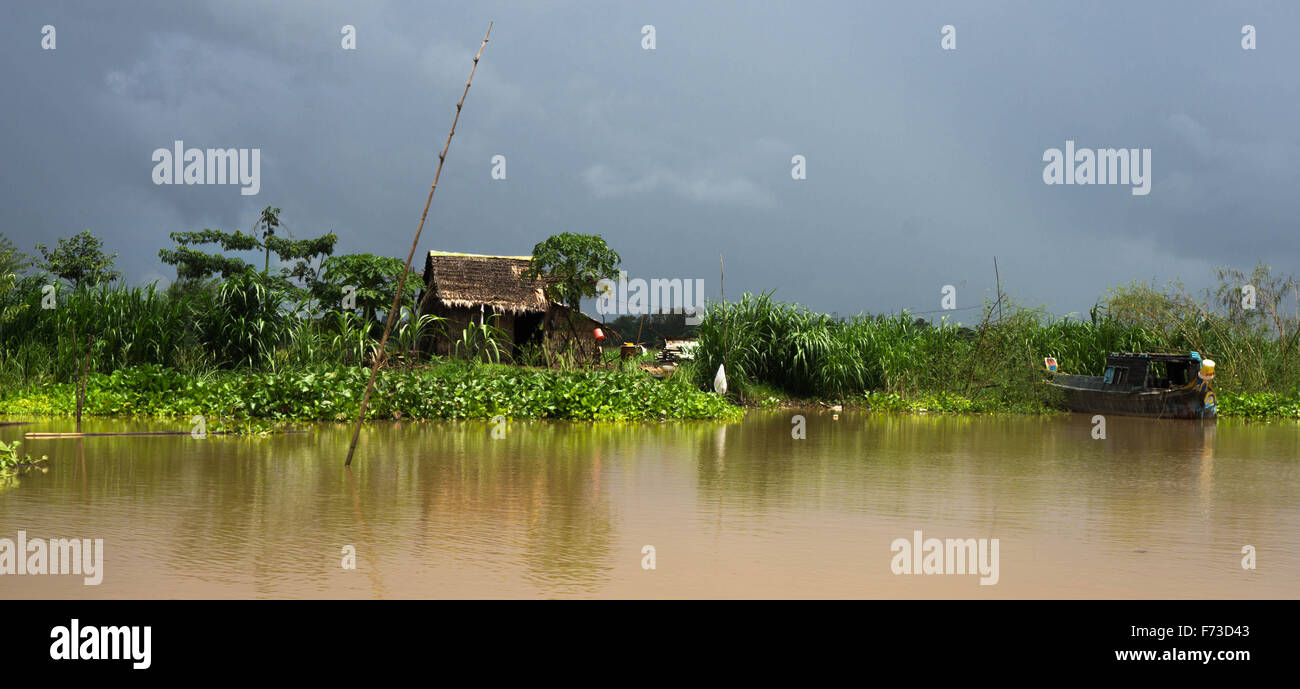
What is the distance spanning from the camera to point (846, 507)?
6.64 metres

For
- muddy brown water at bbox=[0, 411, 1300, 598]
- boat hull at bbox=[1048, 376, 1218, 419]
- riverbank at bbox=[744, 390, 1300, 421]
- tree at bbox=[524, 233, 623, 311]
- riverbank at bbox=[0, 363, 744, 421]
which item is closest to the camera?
muddy brown water at bbox=[0, 411, 1300, 598]

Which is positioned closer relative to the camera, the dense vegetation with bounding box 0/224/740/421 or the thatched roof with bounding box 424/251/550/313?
the dense vegetation with bounding box 0/224/740/421

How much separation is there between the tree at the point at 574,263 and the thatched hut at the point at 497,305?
0.53 m

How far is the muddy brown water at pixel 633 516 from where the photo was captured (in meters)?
4.44

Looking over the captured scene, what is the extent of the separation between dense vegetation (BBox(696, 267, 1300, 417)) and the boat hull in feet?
2.18

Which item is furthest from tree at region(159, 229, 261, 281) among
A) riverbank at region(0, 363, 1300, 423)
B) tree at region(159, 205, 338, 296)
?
riverbank at region(0, 363, 1300, 423)

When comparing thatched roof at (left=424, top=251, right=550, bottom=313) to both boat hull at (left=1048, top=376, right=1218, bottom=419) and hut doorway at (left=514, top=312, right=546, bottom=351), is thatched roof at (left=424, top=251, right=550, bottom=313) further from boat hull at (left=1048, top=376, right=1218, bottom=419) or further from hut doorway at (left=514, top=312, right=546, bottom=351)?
boat hull at (left=1048, top=376, right=1218, bottom=419)

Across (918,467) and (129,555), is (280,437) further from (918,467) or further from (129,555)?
(918,467)

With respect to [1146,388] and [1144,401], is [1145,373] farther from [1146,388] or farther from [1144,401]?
[1144,401]

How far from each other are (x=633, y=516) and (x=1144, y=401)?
1524 cm

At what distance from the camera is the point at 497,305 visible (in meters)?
23.8

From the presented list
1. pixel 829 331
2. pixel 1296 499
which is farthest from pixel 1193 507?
pixel 829 331

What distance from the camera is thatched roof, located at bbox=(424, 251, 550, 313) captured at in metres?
23.8
